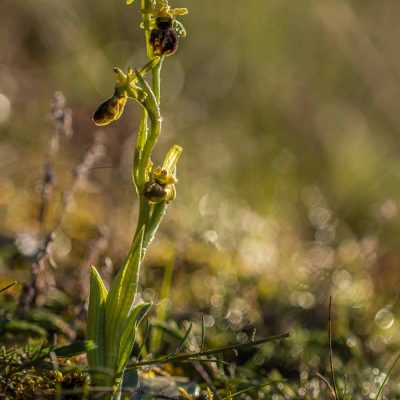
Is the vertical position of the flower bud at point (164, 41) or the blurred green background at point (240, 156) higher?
the flower bud at point (164, 41)

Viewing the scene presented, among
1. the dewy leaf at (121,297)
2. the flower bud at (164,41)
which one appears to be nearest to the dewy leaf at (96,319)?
the dewy leaf at (121,297)

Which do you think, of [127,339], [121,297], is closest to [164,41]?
[121,297]

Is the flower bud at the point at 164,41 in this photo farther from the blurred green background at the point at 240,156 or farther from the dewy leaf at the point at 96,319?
the blurred green background at the point at 240,156

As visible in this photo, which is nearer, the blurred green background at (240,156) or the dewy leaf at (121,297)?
the dewy leaf at (121,297)

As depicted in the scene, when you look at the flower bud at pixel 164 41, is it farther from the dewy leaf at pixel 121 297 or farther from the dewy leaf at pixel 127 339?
the dewy leaf at pixel 127 339

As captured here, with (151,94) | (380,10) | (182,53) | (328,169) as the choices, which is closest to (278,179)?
(328,169)
